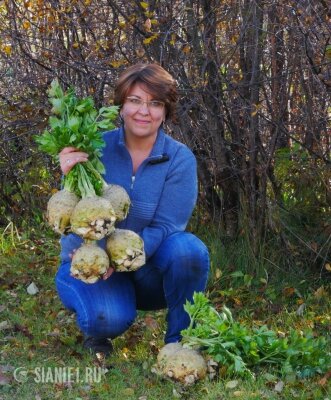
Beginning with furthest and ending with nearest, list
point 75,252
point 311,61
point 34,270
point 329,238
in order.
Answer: point 34,270, point 329,238, point 311,61, point 75,252

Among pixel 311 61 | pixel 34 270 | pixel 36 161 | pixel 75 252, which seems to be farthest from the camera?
pixel 36 161

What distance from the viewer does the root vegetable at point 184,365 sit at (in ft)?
13.5

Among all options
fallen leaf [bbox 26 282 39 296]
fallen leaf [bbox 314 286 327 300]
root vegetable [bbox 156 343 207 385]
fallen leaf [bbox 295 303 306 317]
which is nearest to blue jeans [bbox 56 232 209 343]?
root vegetable [bbox 156 343 207 385]

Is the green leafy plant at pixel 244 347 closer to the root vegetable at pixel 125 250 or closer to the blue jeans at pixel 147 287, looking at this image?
the blue jeans at pixel 147 287

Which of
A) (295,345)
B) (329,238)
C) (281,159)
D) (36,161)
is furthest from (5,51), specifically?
(295,345)

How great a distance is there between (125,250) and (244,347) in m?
0.75

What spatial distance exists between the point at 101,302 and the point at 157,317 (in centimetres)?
101

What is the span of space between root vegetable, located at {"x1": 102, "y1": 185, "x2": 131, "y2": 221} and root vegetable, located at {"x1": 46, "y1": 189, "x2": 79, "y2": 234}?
0.16 m

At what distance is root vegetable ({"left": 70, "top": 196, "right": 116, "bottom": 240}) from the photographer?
402cm

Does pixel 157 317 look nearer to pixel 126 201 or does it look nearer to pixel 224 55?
pixel 126 201

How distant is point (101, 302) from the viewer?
442 cm

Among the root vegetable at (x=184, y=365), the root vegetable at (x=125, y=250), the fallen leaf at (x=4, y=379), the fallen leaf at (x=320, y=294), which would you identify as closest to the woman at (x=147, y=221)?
the root vegetable at (x=125, y=250)

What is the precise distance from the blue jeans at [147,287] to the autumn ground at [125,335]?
0.24m

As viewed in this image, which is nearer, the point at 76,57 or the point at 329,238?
the point at 329,238
